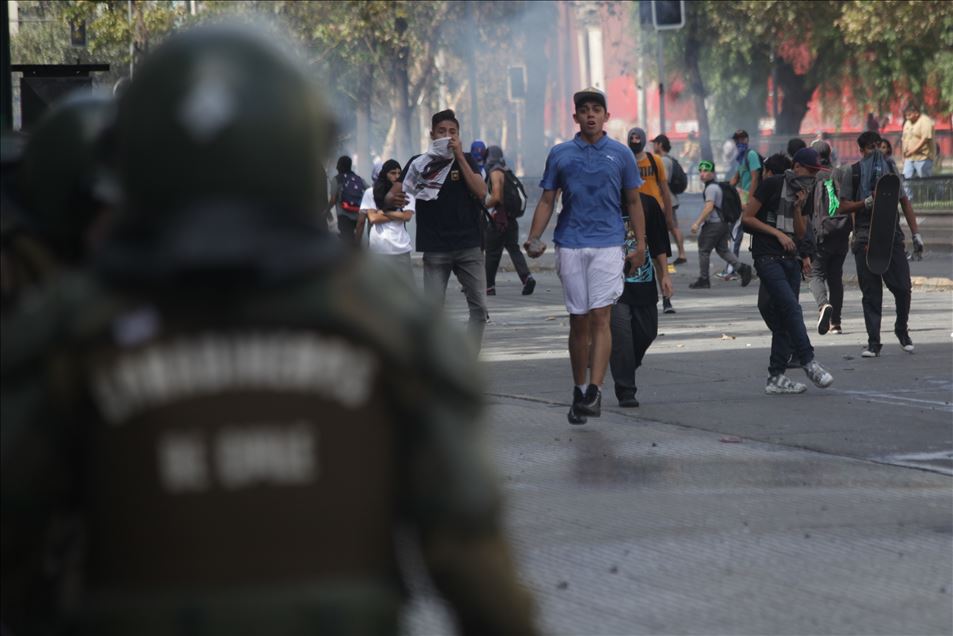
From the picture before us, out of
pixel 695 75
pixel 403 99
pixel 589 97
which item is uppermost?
pixel 695 75

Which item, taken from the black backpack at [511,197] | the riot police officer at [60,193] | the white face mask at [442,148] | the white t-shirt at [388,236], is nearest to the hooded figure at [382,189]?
the white t-shirt at [388,236]

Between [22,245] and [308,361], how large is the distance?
1.97 metres

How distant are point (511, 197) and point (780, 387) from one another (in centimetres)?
945

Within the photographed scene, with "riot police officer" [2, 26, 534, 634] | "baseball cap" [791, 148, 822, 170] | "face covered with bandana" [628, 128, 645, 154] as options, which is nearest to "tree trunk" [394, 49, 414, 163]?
"face covered with bandana" [628, 128, 645, 154]

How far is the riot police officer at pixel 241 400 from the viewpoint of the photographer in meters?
2.13

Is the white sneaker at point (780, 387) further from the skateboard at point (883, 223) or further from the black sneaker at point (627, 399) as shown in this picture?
the skateboard at point (883, 223)

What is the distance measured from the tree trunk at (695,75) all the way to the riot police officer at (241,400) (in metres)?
46.2

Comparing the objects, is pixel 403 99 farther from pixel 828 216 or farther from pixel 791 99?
pixel 828 216

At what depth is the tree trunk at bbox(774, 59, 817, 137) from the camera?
53.1 m

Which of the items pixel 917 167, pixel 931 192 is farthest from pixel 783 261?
pixel 917 167

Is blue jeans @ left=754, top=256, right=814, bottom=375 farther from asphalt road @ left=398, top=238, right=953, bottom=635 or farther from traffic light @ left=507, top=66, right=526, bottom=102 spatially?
traffic light @ left=507, top=66, right=526, bottom=102

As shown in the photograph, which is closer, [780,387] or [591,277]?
[591,277]

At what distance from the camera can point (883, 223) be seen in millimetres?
13297

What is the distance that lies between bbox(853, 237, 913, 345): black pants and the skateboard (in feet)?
0.20
